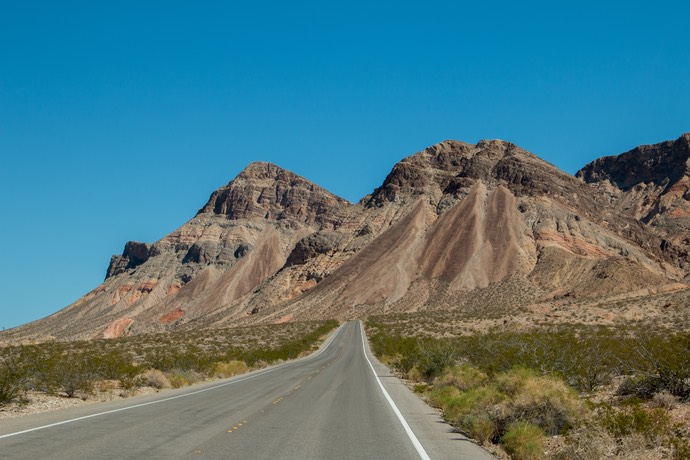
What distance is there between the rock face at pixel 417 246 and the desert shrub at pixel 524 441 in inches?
2884

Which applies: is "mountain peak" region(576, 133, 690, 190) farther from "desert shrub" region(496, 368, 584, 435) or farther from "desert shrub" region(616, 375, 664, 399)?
"desert shrub" region(496, 368, 584, 435)

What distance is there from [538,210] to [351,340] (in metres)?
58.5

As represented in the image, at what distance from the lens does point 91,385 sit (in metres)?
20.6

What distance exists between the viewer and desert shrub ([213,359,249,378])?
3161cm

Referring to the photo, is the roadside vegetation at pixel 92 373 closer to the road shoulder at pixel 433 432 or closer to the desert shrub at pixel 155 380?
the desert shrub at pixel 155 380

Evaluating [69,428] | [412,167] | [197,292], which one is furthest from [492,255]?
[69,428]

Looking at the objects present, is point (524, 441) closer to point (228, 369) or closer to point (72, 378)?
point (72, 378)

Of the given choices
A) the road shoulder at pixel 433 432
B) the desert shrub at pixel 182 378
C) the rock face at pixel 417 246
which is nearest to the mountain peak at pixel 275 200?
the rock face at pixel 417 246

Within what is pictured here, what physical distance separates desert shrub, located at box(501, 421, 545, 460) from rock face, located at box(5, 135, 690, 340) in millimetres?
73265

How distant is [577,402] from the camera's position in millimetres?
12242

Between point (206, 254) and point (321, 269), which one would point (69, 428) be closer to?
point (321, 269)

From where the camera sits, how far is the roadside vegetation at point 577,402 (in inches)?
360

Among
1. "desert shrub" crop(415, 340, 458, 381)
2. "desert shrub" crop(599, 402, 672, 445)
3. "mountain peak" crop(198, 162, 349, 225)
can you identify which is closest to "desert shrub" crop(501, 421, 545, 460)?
"desert shrub" crop(599, 402, 672, 445)

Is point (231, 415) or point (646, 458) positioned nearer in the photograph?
point (646, 458)
